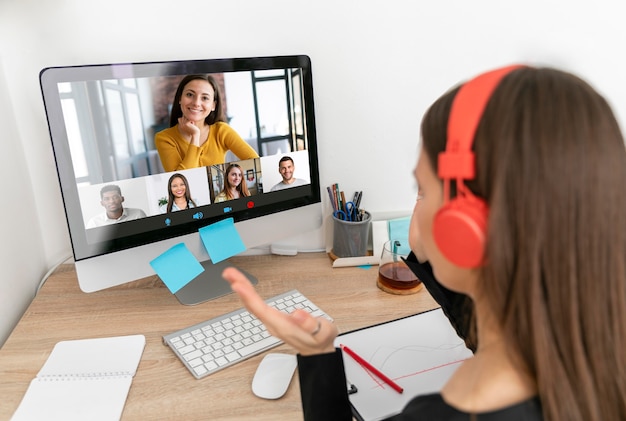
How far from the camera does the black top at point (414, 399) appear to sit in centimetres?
49

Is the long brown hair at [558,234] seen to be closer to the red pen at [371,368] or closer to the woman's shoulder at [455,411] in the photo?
the woman's shoulder at [455,411]

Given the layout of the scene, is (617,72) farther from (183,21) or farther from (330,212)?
(183,21)

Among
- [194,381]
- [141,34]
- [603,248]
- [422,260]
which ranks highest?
[141,34]

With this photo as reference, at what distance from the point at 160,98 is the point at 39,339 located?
1.61 ft

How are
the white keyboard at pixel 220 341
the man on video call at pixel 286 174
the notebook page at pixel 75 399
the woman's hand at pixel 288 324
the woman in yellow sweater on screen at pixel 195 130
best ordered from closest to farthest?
the woman's hand at pixel 288 324 < the notebook page at pixel 75 399 < the white keyboard at pixel 220 341 < the woman in yellow sweater on screen at pixel 195 130 < the man on video call at pixel 286 174

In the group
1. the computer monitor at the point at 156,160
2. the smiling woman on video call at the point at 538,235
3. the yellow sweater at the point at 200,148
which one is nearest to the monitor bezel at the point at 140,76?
the computer monitor at the point at 156,160

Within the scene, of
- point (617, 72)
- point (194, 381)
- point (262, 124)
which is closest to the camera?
point (194, 381)

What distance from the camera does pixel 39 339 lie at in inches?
35.6

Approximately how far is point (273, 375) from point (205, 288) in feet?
1.08

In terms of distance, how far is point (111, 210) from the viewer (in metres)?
0.90

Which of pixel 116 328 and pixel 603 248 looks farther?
pixel 116 328

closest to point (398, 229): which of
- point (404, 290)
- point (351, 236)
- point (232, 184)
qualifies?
point (351, 236)

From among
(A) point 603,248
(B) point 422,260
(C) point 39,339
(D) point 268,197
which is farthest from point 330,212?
(A) point 603,248

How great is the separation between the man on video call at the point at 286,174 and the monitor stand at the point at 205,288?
0.71 ft
